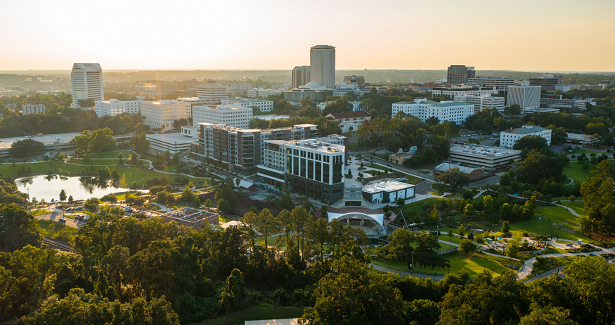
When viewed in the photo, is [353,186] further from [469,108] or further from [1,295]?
[469,108]

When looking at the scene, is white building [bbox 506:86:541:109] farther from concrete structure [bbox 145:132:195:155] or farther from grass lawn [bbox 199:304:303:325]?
grass lawn [bbox 199:304:303:325]

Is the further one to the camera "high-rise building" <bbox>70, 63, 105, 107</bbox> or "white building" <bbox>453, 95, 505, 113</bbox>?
"high-rise building" <bbox>70, 63, 105, 107</bbox>

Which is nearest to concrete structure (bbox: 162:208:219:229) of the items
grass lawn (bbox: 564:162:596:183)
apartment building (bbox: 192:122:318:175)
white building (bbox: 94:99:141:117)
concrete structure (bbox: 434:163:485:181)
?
apartment building (bbox: 192:122:318:175)

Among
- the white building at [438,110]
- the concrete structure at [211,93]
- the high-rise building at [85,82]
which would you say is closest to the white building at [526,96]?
the white building at [438,110]

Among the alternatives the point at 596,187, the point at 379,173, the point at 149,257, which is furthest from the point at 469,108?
the point at 149,257

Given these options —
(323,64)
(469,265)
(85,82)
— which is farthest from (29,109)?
(469,265)

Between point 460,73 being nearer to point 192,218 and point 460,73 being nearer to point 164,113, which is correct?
point 164,113
